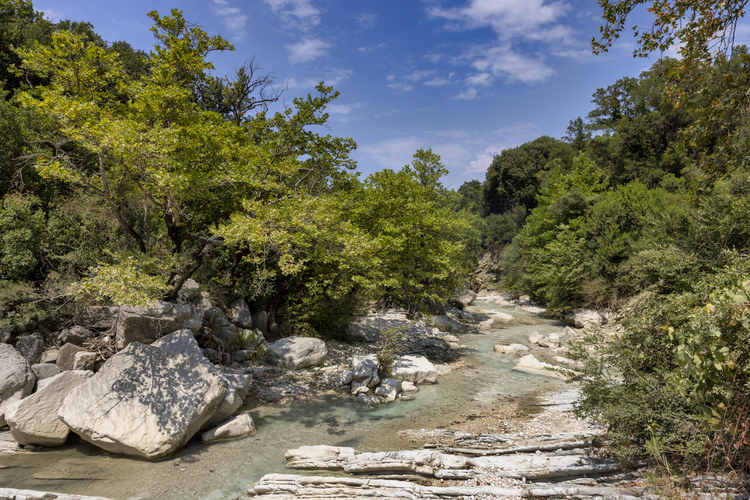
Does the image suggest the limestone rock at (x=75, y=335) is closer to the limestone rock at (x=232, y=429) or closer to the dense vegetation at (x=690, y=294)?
the limestone rock at (x=232, y=429)

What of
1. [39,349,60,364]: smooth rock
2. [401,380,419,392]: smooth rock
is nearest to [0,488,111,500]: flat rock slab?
[39,349,60,364]: smooth rock

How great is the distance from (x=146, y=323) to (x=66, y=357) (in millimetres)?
1913

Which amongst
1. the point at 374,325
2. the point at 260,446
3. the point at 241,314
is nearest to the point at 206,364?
the point at 260,446

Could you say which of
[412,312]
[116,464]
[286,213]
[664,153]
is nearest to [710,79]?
[286,213]

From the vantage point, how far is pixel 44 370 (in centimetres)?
853

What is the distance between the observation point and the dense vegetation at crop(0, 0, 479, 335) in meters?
8.73

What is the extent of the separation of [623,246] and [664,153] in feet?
59.7

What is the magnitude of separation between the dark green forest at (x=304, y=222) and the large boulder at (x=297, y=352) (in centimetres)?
155

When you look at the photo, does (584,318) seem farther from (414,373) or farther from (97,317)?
(97,317)

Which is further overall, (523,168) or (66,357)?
(523,168)

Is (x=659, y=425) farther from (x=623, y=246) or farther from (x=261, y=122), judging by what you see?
(x=623, y=246)

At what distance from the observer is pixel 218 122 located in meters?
13.6

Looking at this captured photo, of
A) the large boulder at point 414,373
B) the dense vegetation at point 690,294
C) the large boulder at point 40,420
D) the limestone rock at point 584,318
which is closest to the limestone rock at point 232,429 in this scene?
the large boulder at point 40,420

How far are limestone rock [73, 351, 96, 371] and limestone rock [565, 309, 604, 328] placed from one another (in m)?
21.9
